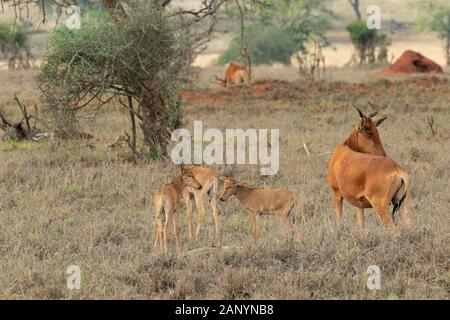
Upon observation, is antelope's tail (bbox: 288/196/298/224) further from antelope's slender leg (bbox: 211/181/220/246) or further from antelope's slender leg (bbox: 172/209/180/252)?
antelope's slender leg (bbox: 172/209/180/252)

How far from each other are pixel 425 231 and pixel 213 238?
2.14 meters

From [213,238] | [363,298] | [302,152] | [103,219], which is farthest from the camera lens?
[302,152]

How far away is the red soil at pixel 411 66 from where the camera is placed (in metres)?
30.5

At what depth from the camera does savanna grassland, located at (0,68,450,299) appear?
6.08 metres

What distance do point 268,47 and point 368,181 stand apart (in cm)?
4156

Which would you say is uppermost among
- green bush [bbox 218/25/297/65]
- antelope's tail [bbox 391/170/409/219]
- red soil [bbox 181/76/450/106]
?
antelope's tail [bbox 391/170/409/219]

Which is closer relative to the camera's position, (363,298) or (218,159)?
(363,298)

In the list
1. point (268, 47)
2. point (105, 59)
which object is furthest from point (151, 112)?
point (268, 47)

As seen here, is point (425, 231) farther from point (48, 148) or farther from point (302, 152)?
point (48, 148)

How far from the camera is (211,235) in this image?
8.46 metres

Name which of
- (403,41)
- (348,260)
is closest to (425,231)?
(348,260)

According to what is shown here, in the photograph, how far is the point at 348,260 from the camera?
21.5 feet

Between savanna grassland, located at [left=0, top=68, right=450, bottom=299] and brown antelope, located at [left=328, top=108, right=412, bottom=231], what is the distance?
9.9 inches

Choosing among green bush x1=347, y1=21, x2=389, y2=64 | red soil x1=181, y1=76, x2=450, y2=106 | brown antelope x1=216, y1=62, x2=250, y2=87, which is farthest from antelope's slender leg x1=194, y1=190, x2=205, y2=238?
green bush x1=347, y1=21, x2=389, y2=64
